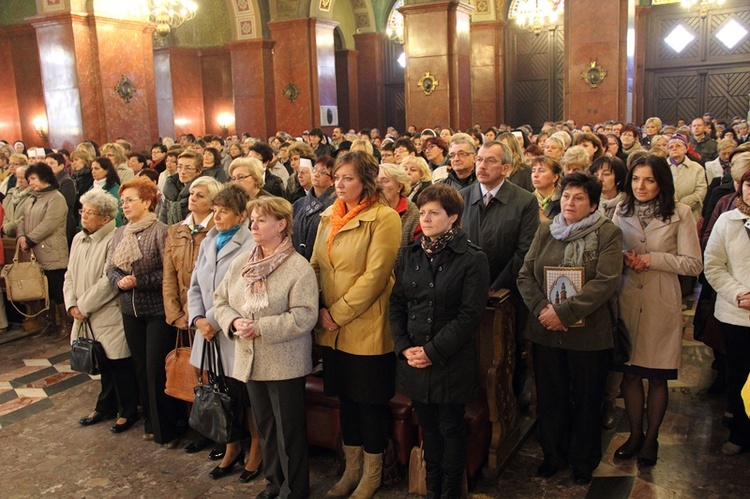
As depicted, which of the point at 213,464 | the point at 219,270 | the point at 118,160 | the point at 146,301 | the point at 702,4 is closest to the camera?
the point at 219,270

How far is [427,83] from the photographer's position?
1479 cm

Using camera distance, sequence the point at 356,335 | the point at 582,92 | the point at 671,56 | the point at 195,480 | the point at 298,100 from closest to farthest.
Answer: the point at 356,335, the point at 195,480, the point at 582,92, the point at 298,100, the point at 671,56

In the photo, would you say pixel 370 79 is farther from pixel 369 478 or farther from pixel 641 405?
pixel 369 478

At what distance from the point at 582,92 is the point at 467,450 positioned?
465 inches

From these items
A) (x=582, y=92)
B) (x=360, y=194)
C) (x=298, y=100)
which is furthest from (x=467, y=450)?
(x=298, y=100)

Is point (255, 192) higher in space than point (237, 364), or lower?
higher

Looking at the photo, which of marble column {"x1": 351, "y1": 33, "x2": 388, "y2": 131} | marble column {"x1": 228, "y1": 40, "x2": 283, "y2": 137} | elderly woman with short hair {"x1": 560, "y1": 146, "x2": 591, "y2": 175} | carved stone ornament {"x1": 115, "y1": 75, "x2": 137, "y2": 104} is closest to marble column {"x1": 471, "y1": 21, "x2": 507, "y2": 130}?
marble column {"x1": 351, "y1": 33, "x2": 388, "y2": 131}

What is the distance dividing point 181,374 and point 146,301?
57cm

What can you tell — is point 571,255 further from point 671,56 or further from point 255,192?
point 671,56

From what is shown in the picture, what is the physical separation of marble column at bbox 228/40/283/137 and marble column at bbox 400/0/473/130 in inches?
226

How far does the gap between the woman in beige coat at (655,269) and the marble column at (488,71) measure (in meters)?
18.6

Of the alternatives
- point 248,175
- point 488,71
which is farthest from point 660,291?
point 488,71

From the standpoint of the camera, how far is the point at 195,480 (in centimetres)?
429

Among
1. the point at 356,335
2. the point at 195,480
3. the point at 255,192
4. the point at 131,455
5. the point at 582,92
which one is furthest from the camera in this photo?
the point at 582,92
